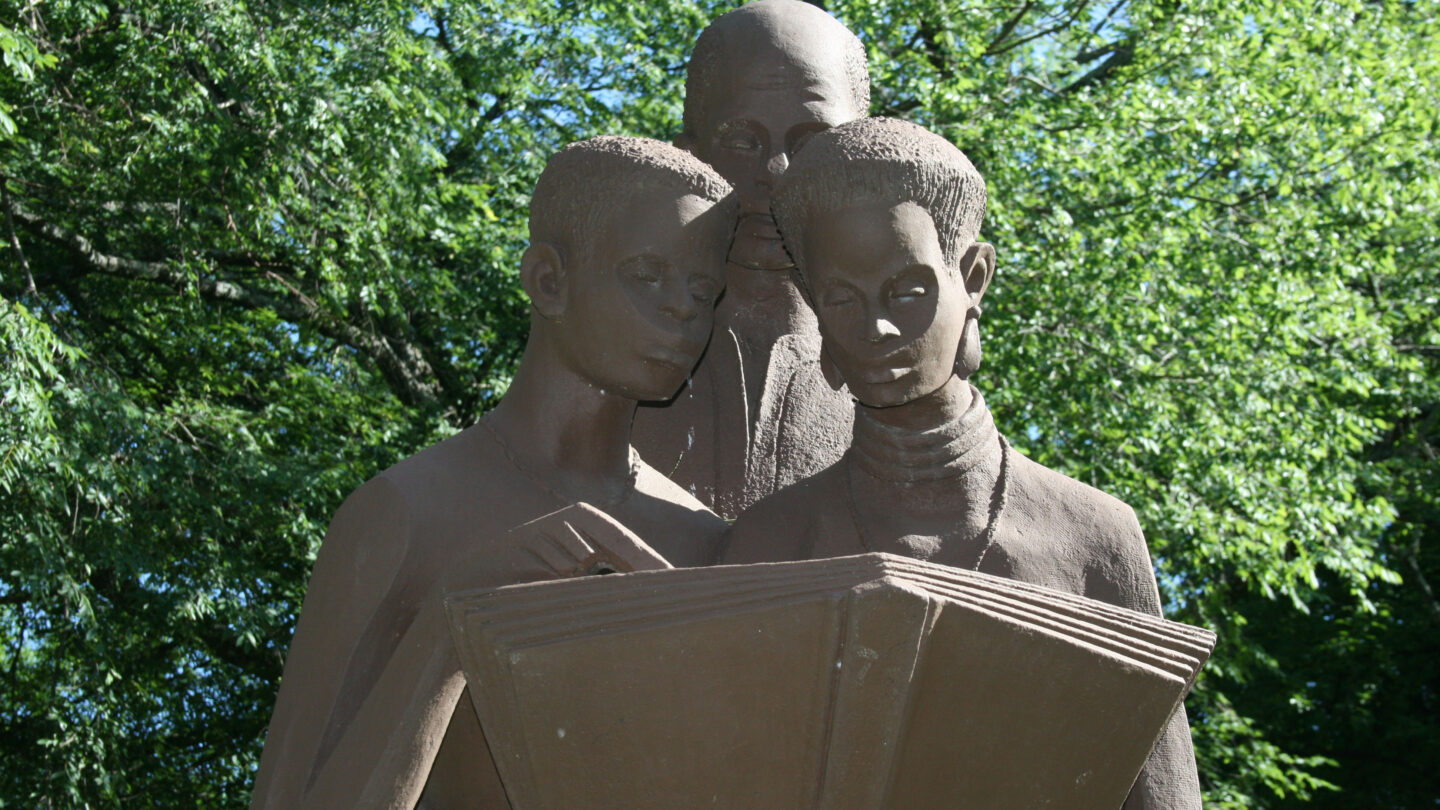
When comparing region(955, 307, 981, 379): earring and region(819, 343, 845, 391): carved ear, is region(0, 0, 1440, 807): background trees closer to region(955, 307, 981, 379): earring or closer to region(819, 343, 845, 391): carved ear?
region(819, 343, 845, 391): carved ear

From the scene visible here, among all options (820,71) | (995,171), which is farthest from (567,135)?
(820,71)

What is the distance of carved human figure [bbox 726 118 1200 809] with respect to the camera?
9.32ft

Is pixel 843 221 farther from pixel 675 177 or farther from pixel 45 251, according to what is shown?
pixel 45 251

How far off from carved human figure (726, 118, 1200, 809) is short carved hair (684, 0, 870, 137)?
0.95m

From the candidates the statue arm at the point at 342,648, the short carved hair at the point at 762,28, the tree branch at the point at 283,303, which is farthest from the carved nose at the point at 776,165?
the tree branch at the point at 283,303

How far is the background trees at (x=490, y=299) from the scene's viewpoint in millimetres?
10188

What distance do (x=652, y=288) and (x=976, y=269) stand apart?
0.54 m

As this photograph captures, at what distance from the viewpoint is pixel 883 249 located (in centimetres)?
283

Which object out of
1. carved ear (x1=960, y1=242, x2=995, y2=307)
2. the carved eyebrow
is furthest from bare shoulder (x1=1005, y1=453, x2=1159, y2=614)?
the carved eyebrow

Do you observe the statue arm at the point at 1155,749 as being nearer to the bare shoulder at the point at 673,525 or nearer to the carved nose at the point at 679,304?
the bare shoulder at the point at 673,525

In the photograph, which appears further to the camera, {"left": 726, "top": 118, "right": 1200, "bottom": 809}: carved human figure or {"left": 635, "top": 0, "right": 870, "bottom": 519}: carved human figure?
{"left": 635, "top": 0, "right": 870, "bottom": 519}: carved human figure

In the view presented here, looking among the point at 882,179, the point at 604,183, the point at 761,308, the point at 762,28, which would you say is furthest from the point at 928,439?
the point at 762,28

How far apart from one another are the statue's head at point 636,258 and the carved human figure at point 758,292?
67cm

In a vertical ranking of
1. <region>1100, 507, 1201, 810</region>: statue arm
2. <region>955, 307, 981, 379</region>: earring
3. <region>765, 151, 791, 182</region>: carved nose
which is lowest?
<region>1100, 507, 1201, 810</region>: statue arm
